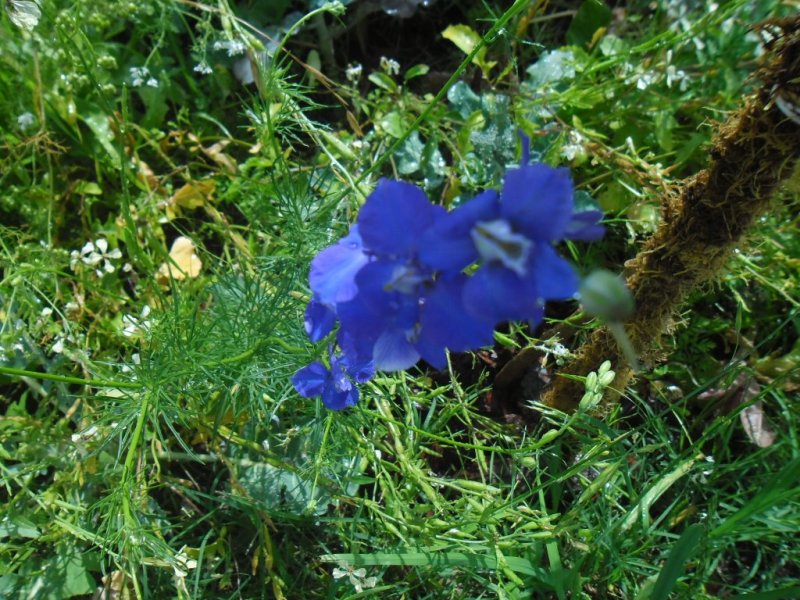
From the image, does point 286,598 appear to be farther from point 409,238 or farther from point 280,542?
point 409,238

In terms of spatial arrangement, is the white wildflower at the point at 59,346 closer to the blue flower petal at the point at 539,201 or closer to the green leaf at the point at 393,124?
the green leaf at the point at 393,124

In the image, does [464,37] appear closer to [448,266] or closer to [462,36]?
[462,36]

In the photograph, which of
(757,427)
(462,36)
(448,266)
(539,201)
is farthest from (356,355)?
(462,36)

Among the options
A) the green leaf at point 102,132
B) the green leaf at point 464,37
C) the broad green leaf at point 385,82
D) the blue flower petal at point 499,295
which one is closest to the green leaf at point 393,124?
the broad green leaf at point 385,82

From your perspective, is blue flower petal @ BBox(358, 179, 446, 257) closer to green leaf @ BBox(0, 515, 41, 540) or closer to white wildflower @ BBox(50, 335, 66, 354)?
white wildflower @ BBox(50, 335, 66, 354)

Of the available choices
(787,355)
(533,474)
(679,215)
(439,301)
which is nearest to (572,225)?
(439,301)

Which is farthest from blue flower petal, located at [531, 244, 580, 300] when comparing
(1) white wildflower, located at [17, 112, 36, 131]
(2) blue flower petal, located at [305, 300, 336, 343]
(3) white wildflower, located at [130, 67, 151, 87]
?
(1) white wildflower, located at [17, 112, 36, 131]
